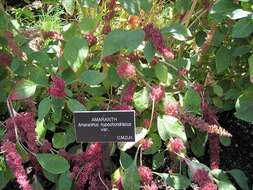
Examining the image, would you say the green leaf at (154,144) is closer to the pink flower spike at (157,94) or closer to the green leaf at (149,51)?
the pink flower spike at (157,94)

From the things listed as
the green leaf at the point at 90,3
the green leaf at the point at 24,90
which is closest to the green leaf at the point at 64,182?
the green leaf at the point at 24,90

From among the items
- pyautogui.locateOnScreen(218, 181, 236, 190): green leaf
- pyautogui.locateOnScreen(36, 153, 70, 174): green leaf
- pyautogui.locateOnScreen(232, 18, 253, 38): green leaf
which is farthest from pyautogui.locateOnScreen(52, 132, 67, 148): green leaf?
pyautogui.locateOnScreen(232, 18, 253, 38): green leaf

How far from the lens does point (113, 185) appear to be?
52.2 inches

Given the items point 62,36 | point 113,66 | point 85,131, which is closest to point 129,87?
point 113,66

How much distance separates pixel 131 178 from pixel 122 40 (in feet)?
1.12

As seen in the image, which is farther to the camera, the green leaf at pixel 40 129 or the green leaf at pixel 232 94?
the green leaf at pixel 232 94

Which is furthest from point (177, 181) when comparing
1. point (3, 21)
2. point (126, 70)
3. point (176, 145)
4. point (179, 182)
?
point (3, 21)

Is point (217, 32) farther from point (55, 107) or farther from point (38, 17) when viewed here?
point (38, 17)

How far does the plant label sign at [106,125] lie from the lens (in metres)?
1.23

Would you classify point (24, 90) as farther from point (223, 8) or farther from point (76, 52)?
point (223, 8)

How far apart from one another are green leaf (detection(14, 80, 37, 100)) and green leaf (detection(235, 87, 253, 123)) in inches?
21.8

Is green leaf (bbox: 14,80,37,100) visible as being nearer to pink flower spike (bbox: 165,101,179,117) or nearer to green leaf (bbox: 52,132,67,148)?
green leaf (bbox: 52,132,67,148)

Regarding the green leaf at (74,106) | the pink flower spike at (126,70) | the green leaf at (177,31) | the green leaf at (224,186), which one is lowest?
the green leaf at (224,186)

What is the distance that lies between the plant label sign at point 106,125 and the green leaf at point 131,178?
76 millimetres
